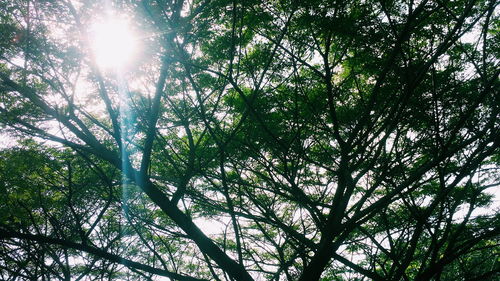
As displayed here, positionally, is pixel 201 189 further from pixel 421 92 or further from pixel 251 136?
pixel 421 92

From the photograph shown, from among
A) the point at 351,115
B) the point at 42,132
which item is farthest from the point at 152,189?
the point at 351,115

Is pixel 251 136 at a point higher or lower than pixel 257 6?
lower

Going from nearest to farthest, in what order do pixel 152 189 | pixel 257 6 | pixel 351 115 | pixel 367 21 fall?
pixel 152 189 < pixel 367 21 < pixel 257 6 < pixel 351 115

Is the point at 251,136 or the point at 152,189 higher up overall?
the point at 251,136

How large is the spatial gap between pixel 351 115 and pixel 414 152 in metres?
0.95

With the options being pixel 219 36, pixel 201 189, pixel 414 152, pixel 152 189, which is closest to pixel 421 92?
pixel 414 152

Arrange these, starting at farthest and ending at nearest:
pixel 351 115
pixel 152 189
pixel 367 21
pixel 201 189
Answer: pixel 201 189, pixel 351 115, pixel 367 21, pixel 152 189

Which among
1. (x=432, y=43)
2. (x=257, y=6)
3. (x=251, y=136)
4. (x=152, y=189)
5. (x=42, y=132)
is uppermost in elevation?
(x=257, y=6)

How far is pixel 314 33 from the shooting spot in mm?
3373

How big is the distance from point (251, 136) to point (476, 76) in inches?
112

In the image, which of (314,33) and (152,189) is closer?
(152,189)

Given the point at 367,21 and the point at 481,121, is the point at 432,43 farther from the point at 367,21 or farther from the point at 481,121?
the point at 481,121

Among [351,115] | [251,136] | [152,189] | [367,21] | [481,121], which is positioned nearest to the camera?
[152,189]

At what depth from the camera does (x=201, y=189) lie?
5.25 meters
